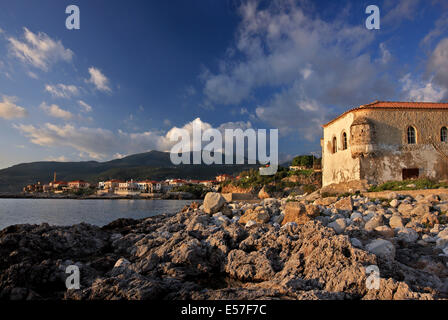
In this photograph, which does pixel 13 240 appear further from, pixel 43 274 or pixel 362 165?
pixel 362 165

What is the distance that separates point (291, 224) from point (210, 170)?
133844mm

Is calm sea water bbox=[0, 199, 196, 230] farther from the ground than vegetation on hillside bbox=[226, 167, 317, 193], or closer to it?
closer to it

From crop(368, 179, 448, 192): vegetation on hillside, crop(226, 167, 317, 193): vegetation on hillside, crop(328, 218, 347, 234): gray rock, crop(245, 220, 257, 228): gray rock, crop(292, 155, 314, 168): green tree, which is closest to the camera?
crop(328, 218, 347, 234): gray rock

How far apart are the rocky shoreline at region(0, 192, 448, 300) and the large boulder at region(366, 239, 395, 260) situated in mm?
21

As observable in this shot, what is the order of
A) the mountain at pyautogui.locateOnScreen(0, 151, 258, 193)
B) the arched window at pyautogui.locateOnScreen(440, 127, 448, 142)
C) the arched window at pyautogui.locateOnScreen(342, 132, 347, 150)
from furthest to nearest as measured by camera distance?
the mountain at pyautogui.locateOnScreen(0, 151, 258, 193) < the arched window at pyautogui.locateOnScreen(342, 132, 347, 150) < the arched window at pyautogui.locateOnScreen(440, 127, 448, 142)

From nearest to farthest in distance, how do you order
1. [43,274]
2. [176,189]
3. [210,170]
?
1. [43,274]
2. [176,189]
3. [210,170]

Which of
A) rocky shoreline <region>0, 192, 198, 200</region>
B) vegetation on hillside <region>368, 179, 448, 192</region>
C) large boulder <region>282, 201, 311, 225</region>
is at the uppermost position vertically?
vegetation on hillside <region>368, 179, 448, 192</region>

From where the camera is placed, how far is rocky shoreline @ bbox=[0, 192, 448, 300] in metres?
4.44

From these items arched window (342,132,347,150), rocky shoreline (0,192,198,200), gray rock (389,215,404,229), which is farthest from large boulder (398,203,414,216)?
rocky shoreline (0,192,198,200)

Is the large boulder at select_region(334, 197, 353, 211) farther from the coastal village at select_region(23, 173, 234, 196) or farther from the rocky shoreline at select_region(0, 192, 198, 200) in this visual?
the coastal village at select_region(23, 173, 234, 196)

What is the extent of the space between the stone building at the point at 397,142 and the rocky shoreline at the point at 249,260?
922 cm

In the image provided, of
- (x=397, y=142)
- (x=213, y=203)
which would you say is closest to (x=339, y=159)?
(x=397, y=142)

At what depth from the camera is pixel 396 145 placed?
62.1 ft

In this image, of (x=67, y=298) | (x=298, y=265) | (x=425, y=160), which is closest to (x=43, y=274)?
(x=67, y=298)
